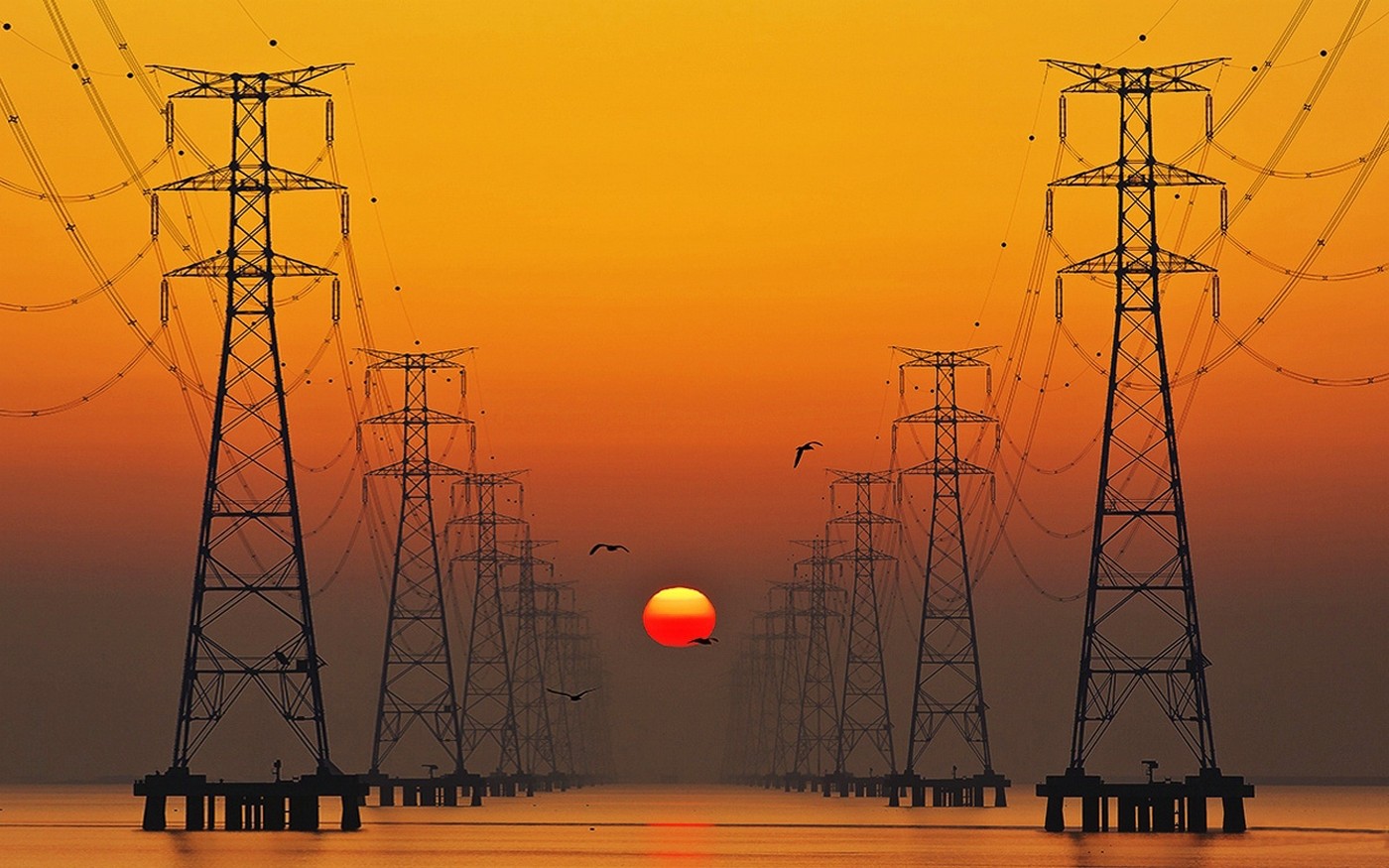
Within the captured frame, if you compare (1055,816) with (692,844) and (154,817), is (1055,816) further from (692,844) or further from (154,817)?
(154,817)

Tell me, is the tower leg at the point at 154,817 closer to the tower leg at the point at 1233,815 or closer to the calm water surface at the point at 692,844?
the calm water surface at the point at 692,844

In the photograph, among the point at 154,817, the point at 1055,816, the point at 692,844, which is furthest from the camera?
the point at 692,844

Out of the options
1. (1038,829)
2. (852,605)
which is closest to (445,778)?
(852,605)

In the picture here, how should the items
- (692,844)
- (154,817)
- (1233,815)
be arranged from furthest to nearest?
(692,844), (154,817), (1233,815)

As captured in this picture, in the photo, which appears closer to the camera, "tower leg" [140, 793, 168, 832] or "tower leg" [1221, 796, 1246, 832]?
"tower leg" [1221, 796, 1246, 832]

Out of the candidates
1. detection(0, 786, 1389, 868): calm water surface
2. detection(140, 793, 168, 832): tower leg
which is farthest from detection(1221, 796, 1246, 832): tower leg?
detection(140, 793, 168, 832): tower leg

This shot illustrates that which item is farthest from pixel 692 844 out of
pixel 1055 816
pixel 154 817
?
pixel 154 817

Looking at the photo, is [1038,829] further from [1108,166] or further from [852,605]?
[1108,166]

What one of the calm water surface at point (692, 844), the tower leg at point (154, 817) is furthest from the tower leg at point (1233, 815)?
the tower leg at point (154, 817)

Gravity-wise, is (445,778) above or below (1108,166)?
below

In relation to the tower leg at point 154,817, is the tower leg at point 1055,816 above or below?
above

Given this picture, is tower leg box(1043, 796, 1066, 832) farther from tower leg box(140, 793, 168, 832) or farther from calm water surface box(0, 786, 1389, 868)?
tower leg box(140, 793, 168, 832)
